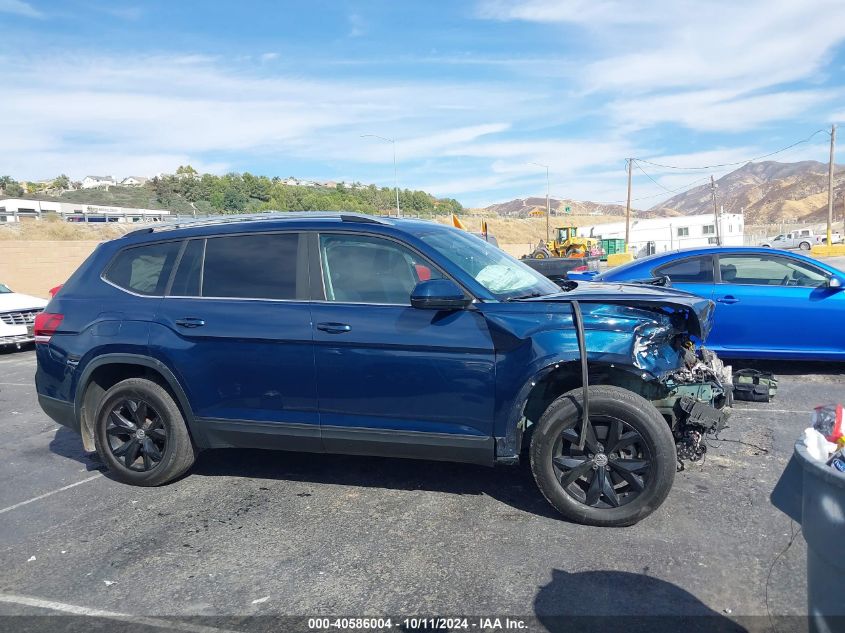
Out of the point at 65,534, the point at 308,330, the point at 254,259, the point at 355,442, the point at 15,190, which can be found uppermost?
the point at 15,190

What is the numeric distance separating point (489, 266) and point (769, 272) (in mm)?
4209

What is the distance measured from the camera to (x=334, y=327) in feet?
13.1

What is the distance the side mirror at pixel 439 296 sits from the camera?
3715mm

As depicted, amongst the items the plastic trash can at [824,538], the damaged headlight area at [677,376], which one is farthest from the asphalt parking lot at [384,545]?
the plastic trash can at [824,538]

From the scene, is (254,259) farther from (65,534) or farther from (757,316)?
(757,316)

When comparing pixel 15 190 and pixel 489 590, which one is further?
pixel 15 190

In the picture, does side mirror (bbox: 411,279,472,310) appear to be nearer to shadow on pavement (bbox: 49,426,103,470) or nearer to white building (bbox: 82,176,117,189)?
shadow on pavement (bbox: 49,426,103,470)

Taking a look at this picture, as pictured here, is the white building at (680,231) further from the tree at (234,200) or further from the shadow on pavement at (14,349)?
the shadow on pavement at (14,349)

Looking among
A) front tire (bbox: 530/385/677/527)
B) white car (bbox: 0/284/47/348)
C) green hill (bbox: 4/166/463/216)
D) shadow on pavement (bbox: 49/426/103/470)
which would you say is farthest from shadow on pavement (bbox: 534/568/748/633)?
green hill (bbox: 4/166/463/216)

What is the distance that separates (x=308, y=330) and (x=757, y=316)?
199 inches

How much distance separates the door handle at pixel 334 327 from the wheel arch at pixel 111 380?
3.77ft

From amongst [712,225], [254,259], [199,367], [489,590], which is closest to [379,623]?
[489,590]

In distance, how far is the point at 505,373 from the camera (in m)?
3.75

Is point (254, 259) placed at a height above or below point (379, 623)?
above
